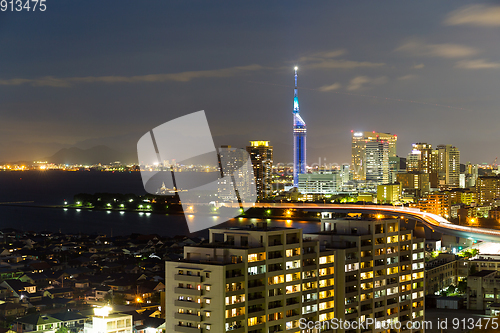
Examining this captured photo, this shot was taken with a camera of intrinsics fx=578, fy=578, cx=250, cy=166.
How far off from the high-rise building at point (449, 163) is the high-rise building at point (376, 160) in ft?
11.2

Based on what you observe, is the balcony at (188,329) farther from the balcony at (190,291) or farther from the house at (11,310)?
the house at (11,310)

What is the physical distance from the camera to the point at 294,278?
4.38 metres

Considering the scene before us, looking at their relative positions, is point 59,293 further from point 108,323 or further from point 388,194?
point 388,194

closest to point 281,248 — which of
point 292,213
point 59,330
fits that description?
point 59,330

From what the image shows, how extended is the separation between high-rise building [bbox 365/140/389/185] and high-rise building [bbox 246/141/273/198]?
8.77 metres

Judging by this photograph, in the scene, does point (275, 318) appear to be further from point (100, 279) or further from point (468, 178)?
point (468, 178)

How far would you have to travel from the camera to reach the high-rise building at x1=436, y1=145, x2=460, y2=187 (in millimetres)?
36938

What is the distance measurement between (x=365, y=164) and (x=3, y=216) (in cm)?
2713

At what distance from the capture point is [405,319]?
17.2 feet

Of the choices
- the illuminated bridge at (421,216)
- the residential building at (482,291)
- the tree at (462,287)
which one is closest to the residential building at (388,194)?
the illuminated bridge at (421,216)

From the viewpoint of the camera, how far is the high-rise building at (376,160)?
38.9m

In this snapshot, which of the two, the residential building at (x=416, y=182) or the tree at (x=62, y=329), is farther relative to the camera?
the residential building at (x=416, y=182)

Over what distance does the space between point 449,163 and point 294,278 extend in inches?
1408

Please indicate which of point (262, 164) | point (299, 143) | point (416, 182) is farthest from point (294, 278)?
point (299, 143)
